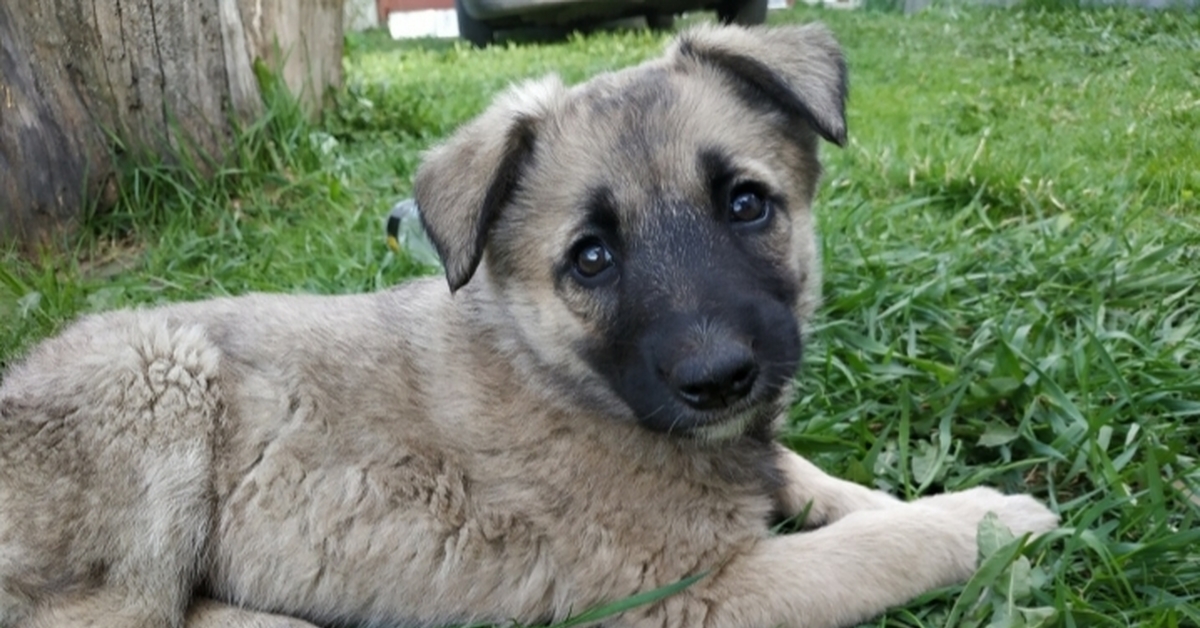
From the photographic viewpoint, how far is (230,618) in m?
2.89

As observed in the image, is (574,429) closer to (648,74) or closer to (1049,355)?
(648,74)

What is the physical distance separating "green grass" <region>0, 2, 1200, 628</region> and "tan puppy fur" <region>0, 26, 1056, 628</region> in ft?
0.95

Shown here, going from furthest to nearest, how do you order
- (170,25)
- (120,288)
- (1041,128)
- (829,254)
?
(1041,128)
(170,25)
(120,288)
(829,254)

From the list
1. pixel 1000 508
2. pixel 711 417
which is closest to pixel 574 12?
pixel 1000 508

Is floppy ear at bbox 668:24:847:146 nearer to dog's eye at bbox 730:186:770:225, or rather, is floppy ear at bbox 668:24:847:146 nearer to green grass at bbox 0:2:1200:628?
dog's eye at bbox 730:186:770:225

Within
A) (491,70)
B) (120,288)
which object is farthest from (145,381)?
(491,70)

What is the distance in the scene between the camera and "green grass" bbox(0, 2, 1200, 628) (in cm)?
275

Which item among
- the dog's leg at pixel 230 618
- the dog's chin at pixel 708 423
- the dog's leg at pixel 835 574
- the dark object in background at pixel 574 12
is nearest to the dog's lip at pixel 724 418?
the dog's chin at pixel 708 423

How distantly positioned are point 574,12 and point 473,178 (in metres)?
12.2

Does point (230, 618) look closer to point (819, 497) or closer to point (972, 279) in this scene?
point (819, 497)

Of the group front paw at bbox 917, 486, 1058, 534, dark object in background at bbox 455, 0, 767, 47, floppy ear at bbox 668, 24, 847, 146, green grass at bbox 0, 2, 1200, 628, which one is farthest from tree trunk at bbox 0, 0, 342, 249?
dark object in background at bbox 455, 0, 767, 47

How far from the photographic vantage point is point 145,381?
9.50 feet

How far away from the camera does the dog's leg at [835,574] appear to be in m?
2.64

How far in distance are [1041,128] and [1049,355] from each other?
406 cm
